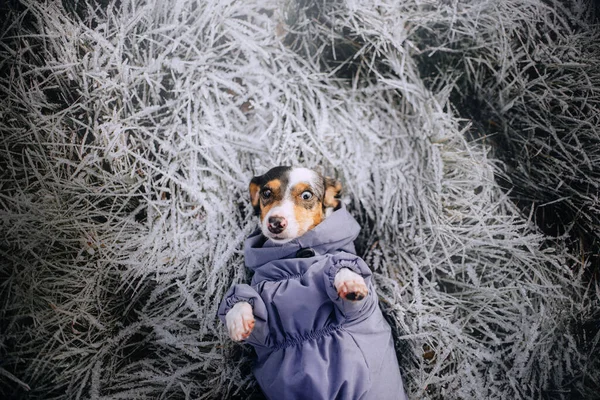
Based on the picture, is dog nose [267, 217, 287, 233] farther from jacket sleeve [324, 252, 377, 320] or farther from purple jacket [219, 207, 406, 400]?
jacket sleeve [324, 252, 377, 320]

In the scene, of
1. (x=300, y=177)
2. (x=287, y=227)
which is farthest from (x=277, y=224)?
(x=300, y=177)

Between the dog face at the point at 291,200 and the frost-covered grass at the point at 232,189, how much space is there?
0.44 ft

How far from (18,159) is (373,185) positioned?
1727mm

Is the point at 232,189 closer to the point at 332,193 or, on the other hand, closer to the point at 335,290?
the point at 332,193

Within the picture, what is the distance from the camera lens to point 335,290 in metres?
1.42

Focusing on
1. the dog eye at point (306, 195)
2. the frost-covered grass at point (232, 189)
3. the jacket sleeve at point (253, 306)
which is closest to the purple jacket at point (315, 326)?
the jacket sleeve at point (253, 306)

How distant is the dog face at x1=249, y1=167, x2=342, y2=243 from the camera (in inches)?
62.4

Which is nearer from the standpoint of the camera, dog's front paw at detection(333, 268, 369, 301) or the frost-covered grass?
dog's front paw at detection(333, 268, 369, 301)

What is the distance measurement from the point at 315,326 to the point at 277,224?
1.49 ft

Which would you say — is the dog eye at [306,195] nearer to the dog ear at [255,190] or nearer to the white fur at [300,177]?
the white fur at [300,177]

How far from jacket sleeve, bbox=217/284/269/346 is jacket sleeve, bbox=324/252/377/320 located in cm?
28

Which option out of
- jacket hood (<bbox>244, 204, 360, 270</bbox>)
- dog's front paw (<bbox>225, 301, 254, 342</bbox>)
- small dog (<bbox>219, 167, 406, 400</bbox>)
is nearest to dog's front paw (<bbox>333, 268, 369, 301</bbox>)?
small dog (<bbox>219, 167, 406, 400</bbox>)

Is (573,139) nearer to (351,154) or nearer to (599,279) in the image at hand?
(599,279)

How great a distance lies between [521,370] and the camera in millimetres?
1708
